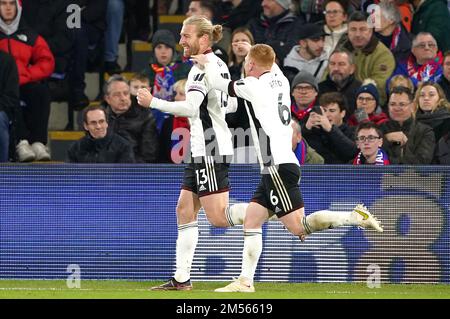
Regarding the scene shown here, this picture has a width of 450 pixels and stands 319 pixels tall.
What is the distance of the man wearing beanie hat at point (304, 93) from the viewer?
15312 millimetres

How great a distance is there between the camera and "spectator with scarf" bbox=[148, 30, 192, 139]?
637 inches

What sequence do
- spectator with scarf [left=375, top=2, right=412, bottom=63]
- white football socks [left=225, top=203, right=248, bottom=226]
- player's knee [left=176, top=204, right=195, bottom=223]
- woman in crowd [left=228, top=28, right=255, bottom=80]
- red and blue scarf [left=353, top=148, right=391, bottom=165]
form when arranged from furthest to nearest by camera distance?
1. spectator with scarf [left=375, top=2, right=412, bottom=63]
2. woman in crowd [left=228, top=28, right=255, bottom=80]
3. red and blue scarf [left=353, top=148, right=391, bottom=165]
4. player's knee [left=176, top=204, right=195, bottom=223]
5. white football socks [left=225, top=203, right=248, bottom=226]

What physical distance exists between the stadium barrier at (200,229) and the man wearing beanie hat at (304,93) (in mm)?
1438

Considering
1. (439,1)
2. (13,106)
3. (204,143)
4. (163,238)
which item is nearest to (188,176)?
(204,143)

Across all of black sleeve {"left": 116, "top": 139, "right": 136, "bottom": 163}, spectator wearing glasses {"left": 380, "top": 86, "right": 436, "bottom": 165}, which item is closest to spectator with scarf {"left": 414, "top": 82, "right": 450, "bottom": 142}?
spectator wearing glasses {"left": 380, "top": 86, "right": 436, "bottom": 165}

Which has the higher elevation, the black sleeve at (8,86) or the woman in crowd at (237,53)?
the woman in crowd at (237,53)

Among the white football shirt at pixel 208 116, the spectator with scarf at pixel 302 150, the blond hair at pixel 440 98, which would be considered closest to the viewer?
the white football shirt at pixel 208 116

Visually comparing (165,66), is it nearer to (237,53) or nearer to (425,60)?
(237,53)

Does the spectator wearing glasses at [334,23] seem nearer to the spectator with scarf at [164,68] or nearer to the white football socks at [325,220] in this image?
the spectator with scarf at [164,68]

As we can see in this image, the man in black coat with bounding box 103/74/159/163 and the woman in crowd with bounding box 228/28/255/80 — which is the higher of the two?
the woman in crowd with bounding box 228/28/255/80

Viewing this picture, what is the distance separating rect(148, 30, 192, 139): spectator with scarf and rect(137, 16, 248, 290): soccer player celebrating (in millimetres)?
3586

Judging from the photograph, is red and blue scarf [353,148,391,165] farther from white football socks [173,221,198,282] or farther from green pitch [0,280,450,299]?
white football socks [173,221,198,282]

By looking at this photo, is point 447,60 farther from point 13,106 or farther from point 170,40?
point 13,106

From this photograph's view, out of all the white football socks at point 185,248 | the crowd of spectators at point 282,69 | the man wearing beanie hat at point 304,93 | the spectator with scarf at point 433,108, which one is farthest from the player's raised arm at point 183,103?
the spectator with scarf at point 433,108
